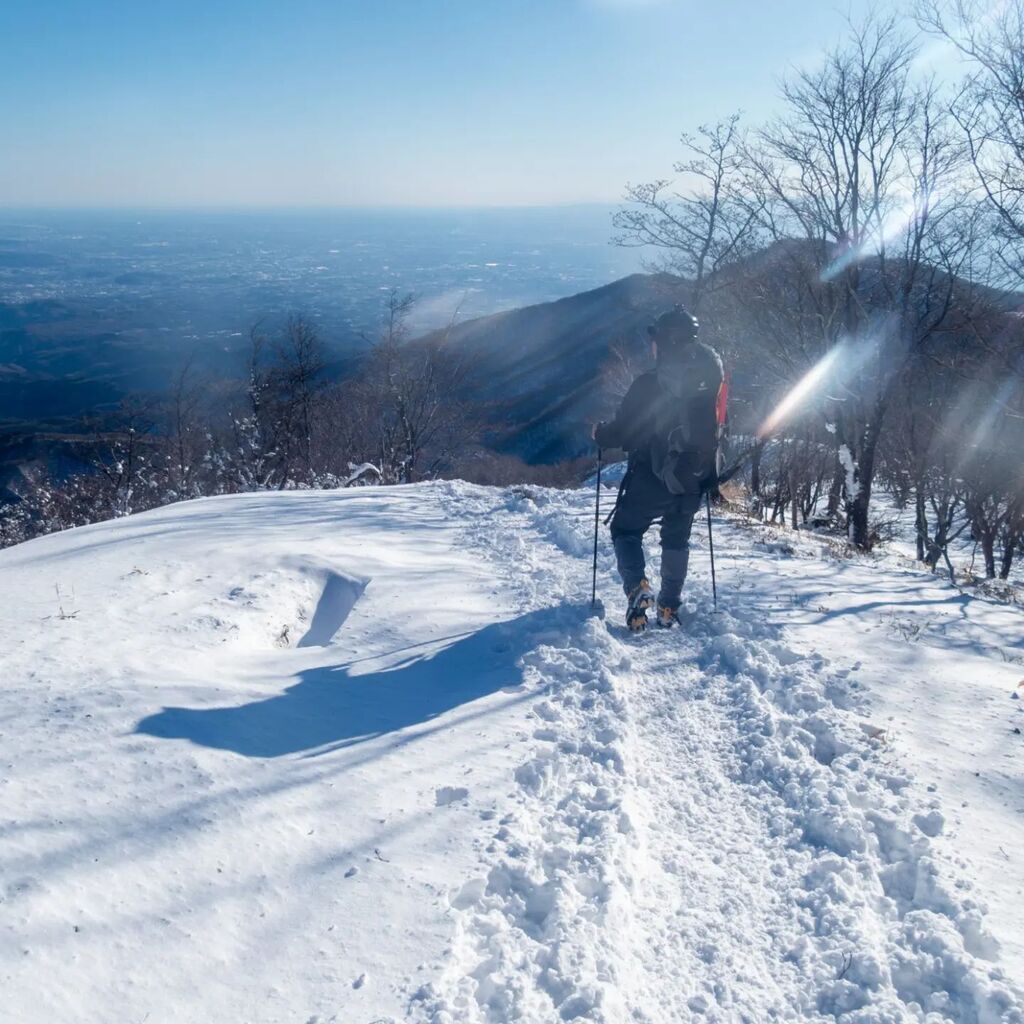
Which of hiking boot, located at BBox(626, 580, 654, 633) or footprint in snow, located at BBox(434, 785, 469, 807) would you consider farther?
hiking boot, located at BBox(626, 580, 654, 633)

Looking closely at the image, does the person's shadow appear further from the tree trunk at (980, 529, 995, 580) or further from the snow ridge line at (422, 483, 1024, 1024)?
the tree trunk at (980, 529, 995, 580)

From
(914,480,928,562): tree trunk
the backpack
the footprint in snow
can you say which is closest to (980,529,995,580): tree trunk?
(914,480,928,562): tree trunk

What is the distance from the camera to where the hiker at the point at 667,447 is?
539cm

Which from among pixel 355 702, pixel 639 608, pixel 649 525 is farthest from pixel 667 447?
pixel 355 702

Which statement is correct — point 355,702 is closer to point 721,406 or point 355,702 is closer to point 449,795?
point 449,795

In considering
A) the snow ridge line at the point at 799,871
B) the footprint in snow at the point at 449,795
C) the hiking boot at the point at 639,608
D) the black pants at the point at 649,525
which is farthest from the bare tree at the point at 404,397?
the footprint in snow at the point at 449,795

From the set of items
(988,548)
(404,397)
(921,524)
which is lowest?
(988,548)

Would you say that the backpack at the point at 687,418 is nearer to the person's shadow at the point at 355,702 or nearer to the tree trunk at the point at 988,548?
the person's shadow at the point at 355,702

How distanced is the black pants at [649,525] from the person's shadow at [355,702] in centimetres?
92

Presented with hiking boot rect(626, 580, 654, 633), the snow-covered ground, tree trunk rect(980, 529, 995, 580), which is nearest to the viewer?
the snow-covered ground

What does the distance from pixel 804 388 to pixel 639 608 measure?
1175 cm

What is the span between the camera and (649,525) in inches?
226

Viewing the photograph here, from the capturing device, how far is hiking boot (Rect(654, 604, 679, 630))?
5824mm

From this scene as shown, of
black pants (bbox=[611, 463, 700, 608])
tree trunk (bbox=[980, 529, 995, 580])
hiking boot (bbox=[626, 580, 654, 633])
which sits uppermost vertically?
black pants (bbox=[611, 463, 700, 608])
